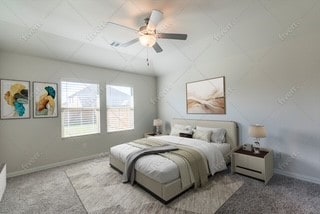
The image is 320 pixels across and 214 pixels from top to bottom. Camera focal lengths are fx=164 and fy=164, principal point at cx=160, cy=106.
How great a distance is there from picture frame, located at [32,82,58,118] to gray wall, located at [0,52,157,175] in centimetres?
13

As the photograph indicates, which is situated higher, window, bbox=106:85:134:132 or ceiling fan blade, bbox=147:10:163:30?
ceiling fan blade, bbox=147:10:163:30

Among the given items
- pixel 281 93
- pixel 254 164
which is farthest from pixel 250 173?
pixel 281 93

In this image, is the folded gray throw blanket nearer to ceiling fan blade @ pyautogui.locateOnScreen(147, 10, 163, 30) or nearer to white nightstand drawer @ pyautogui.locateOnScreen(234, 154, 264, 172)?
white nightstand drawer @ pyautogui.locateOnScreen(234, 154, 264, 172)

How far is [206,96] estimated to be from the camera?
4641 mm

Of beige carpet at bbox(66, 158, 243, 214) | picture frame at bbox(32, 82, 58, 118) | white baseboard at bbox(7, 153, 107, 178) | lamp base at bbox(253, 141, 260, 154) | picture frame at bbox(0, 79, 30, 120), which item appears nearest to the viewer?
beige carpet at bbox(66, 158, 243, 214)

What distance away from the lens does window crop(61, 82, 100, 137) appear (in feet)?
14.2

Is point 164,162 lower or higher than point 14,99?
lower

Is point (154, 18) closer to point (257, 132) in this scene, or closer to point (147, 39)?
point (147, 39)

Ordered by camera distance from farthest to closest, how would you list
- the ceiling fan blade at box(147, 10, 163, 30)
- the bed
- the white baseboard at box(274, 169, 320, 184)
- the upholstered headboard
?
1. the upholstered headboard
2. the white baseboard at box(274, 169, 320, 184)
3. the bed
4. the ceiling fan blade at box(147, 10, 163, 30)

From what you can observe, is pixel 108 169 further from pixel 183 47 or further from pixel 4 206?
pixel 183 47

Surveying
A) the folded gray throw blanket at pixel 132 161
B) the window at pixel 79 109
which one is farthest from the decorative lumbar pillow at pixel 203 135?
the window at pixel 79 109

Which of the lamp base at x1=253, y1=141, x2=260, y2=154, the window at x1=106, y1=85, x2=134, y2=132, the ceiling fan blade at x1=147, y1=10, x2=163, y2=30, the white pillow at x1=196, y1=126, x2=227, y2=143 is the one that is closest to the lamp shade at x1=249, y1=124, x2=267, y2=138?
the lamp base at x1=253, y1=141, x2=260, y2=154

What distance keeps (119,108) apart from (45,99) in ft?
6.65

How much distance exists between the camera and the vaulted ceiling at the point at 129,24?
2.52 m
